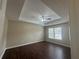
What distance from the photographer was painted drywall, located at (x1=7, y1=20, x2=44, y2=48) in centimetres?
518

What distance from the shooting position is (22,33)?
6344 millimetres

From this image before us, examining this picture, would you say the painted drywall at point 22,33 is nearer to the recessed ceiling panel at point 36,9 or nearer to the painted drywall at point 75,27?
the recessed ceiling panel at point 36,9

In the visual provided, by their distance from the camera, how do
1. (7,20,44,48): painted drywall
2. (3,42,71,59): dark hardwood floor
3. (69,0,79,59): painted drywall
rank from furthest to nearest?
(7,20,44,48): painted drywall, (3,42,71,59): dark hardwood floor, (69,0,79,59): painted drywall

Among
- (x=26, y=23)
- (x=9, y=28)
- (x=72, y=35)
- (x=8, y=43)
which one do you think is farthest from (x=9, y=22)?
(x=72, y=35)

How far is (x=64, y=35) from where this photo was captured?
604cm

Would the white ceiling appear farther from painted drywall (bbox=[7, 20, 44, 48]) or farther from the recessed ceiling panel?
painted drywall (bbox=[7, 20, 44, 48])

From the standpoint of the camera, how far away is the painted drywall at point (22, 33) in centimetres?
518

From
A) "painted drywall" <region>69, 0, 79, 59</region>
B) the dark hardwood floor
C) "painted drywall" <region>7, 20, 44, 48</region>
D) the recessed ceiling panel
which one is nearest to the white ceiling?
the recessed ceiling panel

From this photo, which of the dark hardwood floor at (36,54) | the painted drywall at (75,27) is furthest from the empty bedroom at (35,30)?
the painted drywall at (75,27)

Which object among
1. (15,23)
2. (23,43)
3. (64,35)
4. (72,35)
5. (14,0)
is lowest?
(23,43)

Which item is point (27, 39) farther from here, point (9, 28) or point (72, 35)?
point (72, 35)

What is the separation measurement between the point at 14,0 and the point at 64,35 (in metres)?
4.88

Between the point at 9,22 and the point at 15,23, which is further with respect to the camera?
the point at 15,23

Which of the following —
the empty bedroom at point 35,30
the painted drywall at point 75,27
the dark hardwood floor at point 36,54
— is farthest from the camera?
the empty bedroom at point 35,30
